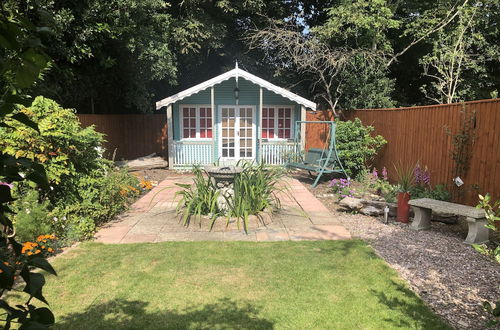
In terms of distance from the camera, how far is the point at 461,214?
467 centimetres

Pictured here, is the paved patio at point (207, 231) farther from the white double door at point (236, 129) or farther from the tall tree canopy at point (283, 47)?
the white double door at point (236, 129)

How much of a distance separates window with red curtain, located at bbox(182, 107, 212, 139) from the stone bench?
8.28 m

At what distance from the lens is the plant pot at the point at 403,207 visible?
5.71 m

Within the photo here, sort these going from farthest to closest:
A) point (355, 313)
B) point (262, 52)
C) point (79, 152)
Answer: point (262, 52) → point (79, 152) → point (355, 313)

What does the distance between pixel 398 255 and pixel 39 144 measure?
485 centimetres

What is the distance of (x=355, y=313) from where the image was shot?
9.89 ft

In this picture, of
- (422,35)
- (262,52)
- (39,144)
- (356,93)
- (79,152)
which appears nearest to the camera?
(39,144)

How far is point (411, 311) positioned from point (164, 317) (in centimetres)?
211

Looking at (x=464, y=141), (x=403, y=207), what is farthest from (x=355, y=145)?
(x=403, y=207)

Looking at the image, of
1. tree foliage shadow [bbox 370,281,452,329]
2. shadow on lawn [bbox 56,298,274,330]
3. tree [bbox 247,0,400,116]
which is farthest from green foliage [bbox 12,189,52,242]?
tree [bbox 247,0,400,116]

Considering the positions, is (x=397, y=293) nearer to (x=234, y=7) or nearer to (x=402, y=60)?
(x=234, y=7)

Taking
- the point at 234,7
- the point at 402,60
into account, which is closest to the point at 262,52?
the point at 234,7

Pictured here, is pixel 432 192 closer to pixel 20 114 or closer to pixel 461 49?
pixel 20 114

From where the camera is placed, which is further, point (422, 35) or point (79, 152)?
point (422, 35)
